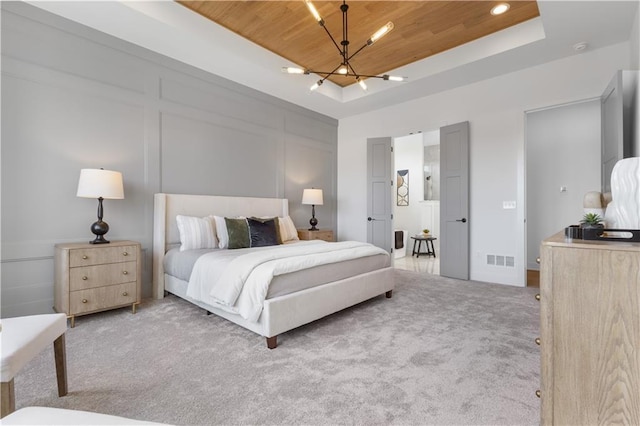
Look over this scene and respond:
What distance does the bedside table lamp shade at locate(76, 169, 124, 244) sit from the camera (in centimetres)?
278

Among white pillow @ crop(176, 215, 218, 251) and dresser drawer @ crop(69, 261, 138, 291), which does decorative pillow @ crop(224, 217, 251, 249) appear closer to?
white pillow @ crop(176, 215, 218, 251)

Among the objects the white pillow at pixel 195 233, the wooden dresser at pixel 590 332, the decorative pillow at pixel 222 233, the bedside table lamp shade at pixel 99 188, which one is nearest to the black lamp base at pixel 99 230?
the bedside table lamp shade at pixel 99 188

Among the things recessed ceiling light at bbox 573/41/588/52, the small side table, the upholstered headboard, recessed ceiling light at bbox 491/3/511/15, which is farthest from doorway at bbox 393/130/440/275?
the upholstered headboard

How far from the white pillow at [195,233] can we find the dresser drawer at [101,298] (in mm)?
669

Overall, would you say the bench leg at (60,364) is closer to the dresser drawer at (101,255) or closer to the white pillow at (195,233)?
the dresser drawer at (101,255)

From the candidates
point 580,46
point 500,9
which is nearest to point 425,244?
point 580,46

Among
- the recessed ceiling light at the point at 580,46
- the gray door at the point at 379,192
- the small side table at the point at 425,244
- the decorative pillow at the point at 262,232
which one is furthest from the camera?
the small side table at the point at 425,244

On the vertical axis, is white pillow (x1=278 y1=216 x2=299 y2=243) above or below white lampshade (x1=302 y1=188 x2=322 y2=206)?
below

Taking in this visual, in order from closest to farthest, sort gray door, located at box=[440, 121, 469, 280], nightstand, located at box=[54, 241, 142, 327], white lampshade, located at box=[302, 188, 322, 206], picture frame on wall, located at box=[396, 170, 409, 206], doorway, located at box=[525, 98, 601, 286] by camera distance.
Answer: nightstand, located at box=[54, 241, 142, 327] → gray door, located at box=[440, 121, 469, 280] → doorway, located at box=[525, 98, 601, 286] → white lampshade, located at box=[302, 188, 322, 206] → picture frame on wall, located at box=[396, 170, 409, 206]

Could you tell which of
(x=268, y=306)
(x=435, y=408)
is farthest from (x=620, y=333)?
(x=268, y=306)

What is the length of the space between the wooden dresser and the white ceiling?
9.37 ft

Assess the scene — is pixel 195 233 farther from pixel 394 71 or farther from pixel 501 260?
pixel 501 260

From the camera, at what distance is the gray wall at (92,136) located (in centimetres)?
272

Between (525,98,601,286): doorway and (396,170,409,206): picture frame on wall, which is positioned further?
(396,170,409,206): picture frame on wall
